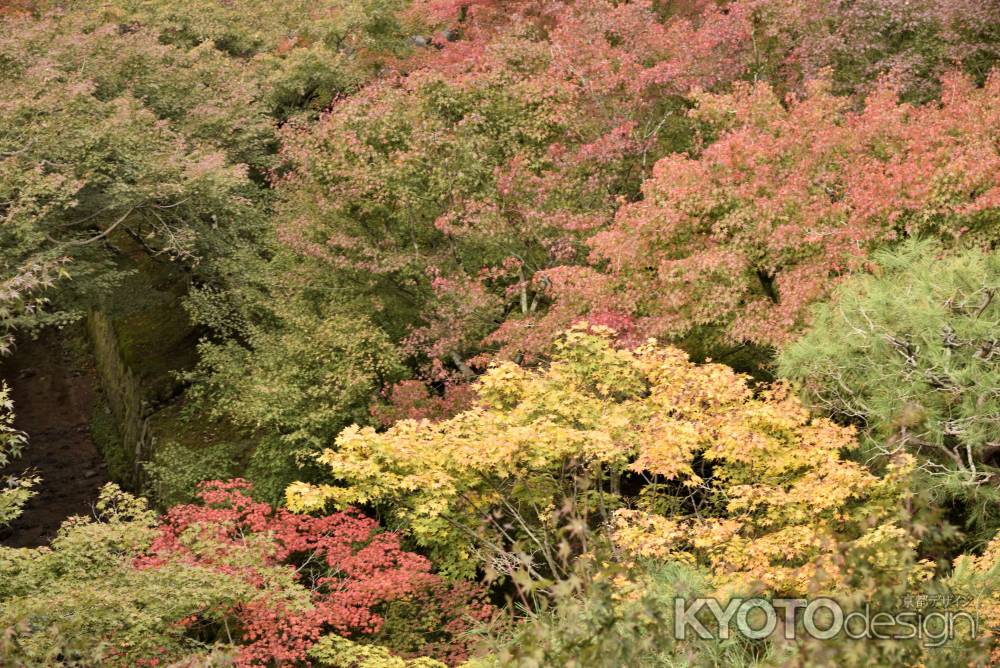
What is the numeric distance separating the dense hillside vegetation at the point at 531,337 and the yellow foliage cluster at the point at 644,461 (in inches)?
2.7

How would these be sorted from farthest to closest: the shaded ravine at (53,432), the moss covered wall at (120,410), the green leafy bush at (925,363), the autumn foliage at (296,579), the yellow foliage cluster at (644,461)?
the moss covered wall at (120,410)
the shaded ravine at (53,432)
the autumn foliage at (296,579)
the green leafy bush at (925,363)
the yellow foliage cluster at (644,461)

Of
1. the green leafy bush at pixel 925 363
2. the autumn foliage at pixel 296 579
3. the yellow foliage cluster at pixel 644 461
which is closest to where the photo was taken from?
the yellow foliage cluster at pixel 644 461

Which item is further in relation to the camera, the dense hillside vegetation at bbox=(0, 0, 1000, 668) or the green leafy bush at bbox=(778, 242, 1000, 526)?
the green leafy bush at bbox=(778, 242, 1000, 526)

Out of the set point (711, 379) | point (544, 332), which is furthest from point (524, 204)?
point (711, 379)

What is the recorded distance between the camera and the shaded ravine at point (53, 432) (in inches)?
854

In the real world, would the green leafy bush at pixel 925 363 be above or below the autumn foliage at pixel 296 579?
above

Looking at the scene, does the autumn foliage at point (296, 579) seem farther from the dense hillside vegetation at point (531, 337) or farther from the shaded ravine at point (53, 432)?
the shaded ravine at point (53, 432)

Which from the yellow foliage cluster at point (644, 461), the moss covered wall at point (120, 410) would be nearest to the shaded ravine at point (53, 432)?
the moss covered wall at point (120, 410)

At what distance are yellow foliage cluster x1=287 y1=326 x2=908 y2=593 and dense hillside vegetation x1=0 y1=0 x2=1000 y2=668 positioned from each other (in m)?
0.07

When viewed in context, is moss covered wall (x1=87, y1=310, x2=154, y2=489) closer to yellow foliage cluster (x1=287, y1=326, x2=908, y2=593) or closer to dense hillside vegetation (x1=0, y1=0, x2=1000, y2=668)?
dense hillside vegetation (x1=0, y1=0, x2=1000, y2=668)

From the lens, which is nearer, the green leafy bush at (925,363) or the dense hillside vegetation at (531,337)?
the dense hillside vegetation at (531,337)

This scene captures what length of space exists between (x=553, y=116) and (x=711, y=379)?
841 cm

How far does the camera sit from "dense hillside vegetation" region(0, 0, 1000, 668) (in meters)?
10.6

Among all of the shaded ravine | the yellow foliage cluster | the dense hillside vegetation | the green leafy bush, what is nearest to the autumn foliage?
the dense hillside vegetation
